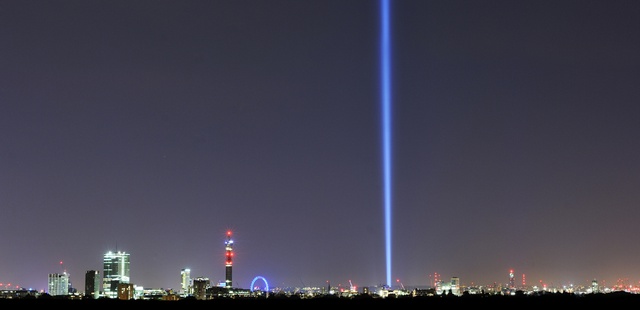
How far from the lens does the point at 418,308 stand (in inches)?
4181

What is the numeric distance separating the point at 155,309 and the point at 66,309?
443 inches

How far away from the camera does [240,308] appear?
111375 mm

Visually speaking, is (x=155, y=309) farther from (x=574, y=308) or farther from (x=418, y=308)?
(x=574, y=308)

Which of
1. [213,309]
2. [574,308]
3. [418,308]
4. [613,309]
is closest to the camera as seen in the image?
[613,309]

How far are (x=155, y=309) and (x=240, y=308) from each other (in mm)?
11256

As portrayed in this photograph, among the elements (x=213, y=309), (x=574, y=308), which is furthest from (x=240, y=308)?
(x=574, y=308)

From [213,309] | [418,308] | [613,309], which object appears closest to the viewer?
[613,309]

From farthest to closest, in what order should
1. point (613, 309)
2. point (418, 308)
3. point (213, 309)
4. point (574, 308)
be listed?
1. point (213, 309)
2. point (418, 308)
3. point (574, 308)
4. point (613, 309)

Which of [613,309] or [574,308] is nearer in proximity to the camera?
[613,309]

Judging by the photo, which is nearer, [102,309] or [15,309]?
[15,309]

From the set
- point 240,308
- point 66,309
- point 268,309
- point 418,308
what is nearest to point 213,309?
point 240,308

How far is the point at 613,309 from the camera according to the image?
297 ft

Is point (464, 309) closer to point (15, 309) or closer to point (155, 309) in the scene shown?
point (155, 309)

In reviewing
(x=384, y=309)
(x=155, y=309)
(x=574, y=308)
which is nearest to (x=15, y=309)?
(x=155, y=309)
